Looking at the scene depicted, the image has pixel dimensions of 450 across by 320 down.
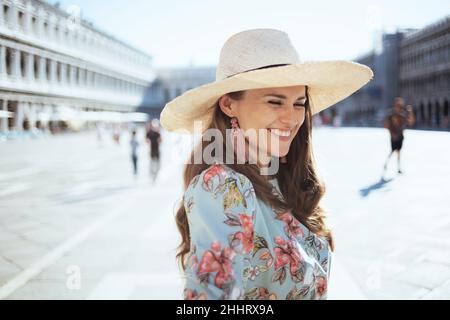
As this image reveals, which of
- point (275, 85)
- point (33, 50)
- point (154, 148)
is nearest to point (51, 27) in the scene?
point (33, 50)


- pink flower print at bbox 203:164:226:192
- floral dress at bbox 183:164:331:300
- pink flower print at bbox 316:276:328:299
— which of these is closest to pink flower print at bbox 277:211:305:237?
floral dress at bbox 183:164:331:300

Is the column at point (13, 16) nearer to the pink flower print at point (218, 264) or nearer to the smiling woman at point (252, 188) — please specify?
the smiling woman at point (252, 188)

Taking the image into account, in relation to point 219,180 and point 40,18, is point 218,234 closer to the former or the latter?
point 219,180

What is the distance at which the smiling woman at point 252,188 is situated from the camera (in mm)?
1012

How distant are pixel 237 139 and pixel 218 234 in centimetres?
38

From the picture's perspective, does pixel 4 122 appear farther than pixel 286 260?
Yes

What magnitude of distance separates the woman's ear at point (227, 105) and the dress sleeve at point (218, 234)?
25 cm

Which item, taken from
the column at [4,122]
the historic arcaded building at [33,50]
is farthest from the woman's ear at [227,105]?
the column at [4,122]

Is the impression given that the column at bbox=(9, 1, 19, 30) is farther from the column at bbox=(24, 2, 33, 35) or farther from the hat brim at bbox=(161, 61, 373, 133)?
the hat brim at bbox=(161, 61, 373, 133)

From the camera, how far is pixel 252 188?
1137 mm

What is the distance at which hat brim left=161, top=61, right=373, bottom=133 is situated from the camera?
118 cm

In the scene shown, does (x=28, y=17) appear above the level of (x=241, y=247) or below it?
above
